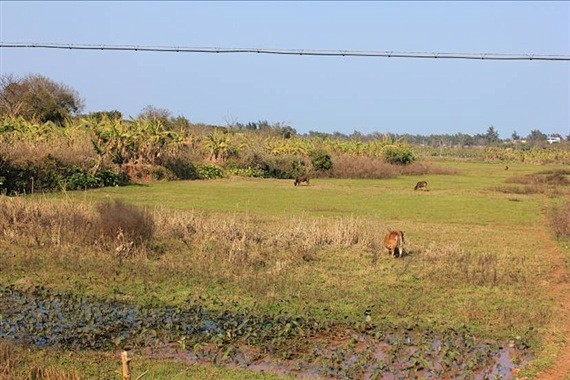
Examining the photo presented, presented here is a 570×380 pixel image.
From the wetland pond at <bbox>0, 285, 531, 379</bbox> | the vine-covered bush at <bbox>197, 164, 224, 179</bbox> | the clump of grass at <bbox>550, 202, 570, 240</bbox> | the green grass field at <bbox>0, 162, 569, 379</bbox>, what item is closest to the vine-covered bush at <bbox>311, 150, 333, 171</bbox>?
the vine-covered bush at <bbox>197, 164, 224, 179</bbox>

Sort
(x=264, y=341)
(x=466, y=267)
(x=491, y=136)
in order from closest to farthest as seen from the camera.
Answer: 1. (x=264, y=341)
2. (x=466, y=267)
3. (x=491, y=136)

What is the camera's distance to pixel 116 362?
25.9 ft

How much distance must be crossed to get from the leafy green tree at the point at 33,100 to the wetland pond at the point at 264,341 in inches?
1523

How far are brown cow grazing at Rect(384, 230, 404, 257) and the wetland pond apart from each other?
191 inches

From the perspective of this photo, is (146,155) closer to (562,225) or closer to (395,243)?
(562,225)

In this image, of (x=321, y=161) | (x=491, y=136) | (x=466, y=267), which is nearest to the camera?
(x=466, y=267)

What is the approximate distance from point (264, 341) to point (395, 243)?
6.30m

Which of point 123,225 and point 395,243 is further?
point 395,243

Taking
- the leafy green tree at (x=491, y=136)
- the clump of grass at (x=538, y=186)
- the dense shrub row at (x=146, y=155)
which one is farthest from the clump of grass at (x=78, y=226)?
the leafy green tree at (x=491, y=136)

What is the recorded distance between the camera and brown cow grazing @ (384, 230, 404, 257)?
14656 mm

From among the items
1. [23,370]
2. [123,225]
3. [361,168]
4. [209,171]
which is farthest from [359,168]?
[23,370]

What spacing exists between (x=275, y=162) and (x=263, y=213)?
29.4m

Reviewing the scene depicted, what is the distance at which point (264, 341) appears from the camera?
9.05m

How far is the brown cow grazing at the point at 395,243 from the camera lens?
14.7m
